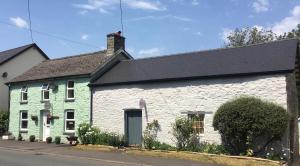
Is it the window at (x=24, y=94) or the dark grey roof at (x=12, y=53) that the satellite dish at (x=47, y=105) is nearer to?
the window at (x=24, y=94)

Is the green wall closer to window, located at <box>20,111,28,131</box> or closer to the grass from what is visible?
window, located at <box>20,111,28,131</box>

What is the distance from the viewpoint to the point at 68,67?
2892 cm

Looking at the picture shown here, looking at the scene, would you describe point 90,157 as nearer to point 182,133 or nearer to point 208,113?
point 182,133

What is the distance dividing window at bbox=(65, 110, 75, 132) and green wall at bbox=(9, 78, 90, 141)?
10.4 inches

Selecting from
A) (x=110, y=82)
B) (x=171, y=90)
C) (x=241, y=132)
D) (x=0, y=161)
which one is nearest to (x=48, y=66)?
(x=110, y=82)

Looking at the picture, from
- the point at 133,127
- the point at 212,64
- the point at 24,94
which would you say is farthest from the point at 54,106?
the point at 212,64

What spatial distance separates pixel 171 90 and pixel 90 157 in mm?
5600

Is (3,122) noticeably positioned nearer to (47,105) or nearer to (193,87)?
(47,105)

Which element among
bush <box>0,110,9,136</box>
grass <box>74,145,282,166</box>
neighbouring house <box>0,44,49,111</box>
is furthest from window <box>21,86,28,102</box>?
grass <box>74,145,282,166</box>

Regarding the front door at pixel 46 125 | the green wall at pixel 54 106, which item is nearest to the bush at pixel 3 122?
the green wall at pixel 54 106

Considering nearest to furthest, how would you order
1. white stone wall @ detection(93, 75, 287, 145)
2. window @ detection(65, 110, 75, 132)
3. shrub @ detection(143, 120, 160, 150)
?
white stone wall @ detection(93, 75, 287, 145), shrub @ detection(143, 120, 160, 150), window @ detection(65, 110, 75, 132)

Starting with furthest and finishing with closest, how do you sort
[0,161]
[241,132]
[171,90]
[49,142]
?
[49,142] → [171,90] → [241,132] → [0,161]

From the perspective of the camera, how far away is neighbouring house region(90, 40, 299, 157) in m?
18.7

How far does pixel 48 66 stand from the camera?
31.8m
